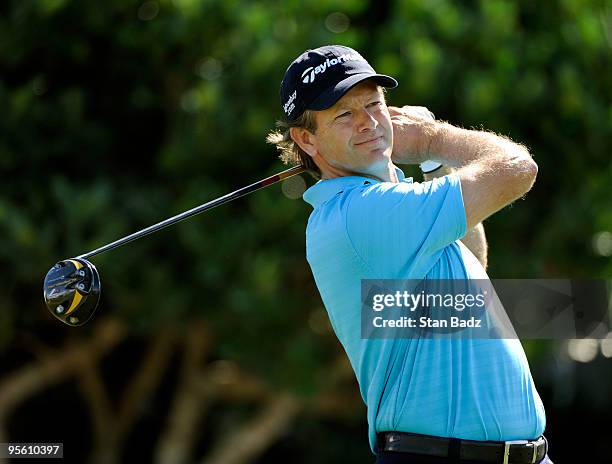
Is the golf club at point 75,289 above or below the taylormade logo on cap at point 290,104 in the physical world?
below

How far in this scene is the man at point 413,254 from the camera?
9.74 feet

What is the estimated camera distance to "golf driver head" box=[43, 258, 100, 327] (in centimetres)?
360

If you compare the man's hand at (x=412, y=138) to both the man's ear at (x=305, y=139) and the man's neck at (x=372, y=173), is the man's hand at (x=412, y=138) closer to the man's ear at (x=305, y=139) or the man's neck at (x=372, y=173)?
the man's neck at (x=372, y=173)

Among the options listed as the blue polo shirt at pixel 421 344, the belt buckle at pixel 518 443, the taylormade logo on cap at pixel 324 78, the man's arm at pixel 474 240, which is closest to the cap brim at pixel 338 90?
the taylormade logo on cap at pixel 324 78

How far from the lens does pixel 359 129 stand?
128 inches

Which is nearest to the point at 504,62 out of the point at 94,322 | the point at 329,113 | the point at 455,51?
the point at 455,51

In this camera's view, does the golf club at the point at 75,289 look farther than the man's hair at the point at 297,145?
Yes

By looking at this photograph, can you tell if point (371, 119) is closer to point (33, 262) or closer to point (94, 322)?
point (33, 262)

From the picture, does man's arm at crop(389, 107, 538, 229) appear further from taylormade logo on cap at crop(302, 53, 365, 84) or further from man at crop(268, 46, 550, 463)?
taylormade logo on cap at crop(302, 53, 365, 84)

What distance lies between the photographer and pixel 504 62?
32.7 ft

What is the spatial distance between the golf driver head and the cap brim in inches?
38.0

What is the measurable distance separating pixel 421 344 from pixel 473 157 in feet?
1.78

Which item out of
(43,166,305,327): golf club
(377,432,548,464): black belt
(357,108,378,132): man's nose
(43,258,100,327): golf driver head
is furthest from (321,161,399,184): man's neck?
(43,258,100,327): golf driver head

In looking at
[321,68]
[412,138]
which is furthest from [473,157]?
[321,68]
